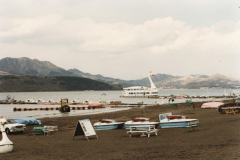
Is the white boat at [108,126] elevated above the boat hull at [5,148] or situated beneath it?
situated beneath

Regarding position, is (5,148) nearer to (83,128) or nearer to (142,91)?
(83,128)

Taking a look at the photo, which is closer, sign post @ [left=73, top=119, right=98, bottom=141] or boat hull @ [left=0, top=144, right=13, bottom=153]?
boat hull @ [left=0, top=144, right=13, bottom=153]

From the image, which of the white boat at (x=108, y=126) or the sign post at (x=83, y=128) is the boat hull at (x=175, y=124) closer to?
the white boat at (x=108, y=126)

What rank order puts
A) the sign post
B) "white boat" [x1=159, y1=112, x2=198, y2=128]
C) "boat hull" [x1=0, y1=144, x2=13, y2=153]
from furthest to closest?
"white boat" [x1=159, y1=112, x2=198, y2=128] → the sign post → "boat hull" [x1=0, y1=144, x2=13, y2=153]

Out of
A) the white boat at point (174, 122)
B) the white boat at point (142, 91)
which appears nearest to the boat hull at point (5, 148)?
the white boat at point (174, 122)

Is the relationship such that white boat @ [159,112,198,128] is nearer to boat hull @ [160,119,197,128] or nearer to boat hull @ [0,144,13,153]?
boat hull @ [160,119,197,128]

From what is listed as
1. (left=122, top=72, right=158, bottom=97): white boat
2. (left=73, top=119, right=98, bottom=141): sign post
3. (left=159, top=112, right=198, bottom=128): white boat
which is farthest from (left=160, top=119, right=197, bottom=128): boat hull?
(left=122, top=72, right=158, bottom=97): white boat

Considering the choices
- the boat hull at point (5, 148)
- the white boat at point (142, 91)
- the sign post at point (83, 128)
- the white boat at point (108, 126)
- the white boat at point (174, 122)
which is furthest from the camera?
the white boat at point (142, 91)

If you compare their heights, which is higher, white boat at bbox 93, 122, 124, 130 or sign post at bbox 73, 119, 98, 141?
sign post at bbox 73, 119, 98, 141

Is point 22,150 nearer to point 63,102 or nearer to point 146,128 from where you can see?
point 146,128

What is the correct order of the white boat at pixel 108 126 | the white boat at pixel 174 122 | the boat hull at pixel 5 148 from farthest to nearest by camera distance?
the white boat at pixel 108 126 → the white boat at pixel 174 122 → the boat hull at pixel 5 148

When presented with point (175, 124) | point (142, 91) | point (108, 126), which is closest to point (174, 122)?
point (175, 124)

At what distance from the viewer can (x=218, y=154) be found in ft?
33.1

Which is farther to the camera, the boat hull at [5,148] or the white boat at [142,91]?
the white boat at [142,91]
